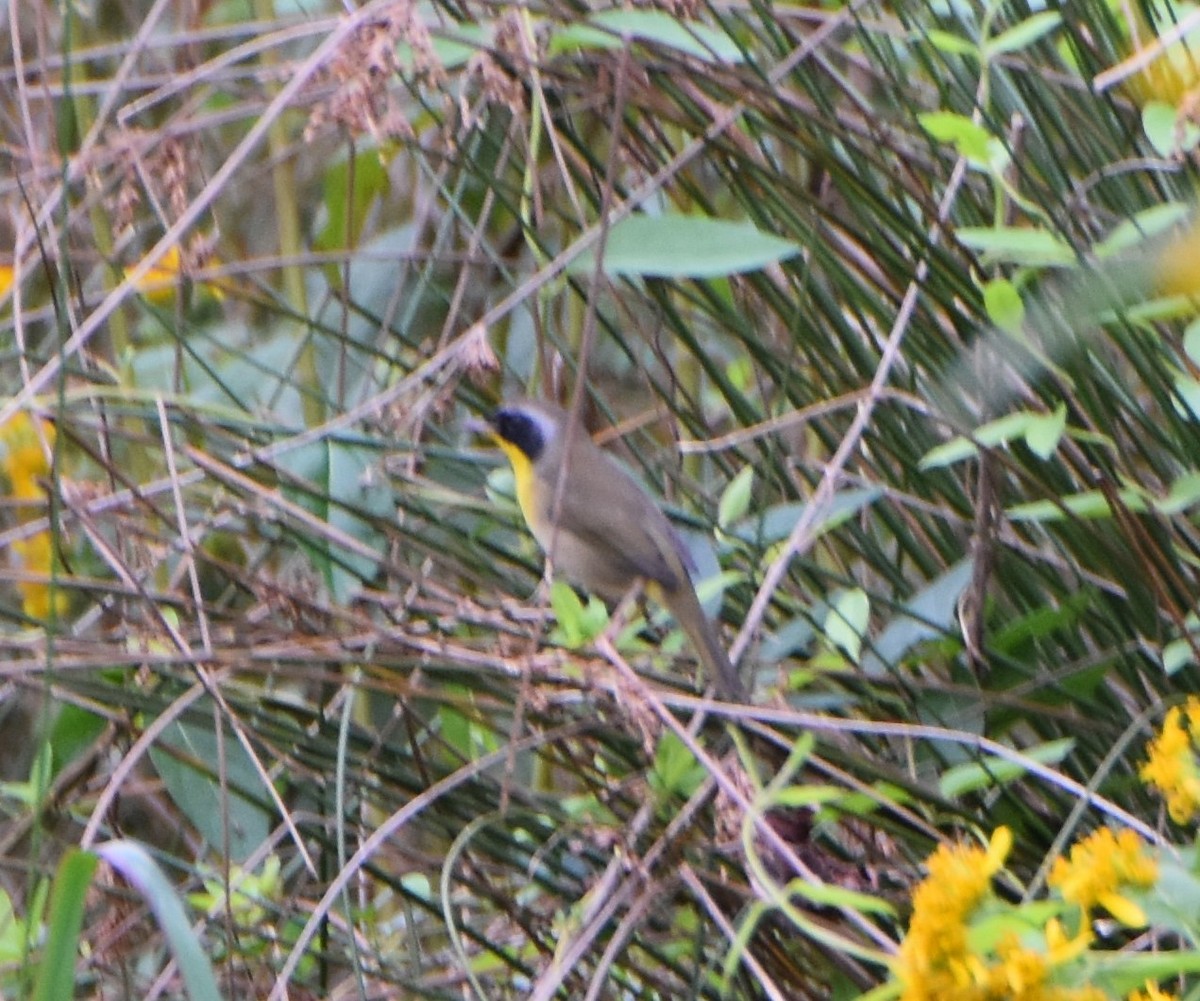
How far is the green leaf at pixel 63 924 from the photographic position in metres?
1.07

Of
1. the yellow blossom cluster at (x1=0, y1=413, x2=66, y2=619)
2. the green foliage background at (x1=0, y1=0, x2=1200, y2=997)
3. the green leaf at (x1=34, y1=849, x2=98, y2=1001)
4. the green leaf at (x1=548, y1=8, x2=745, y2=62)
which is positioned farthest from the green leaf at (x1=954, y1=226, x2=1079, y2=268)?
the yellow blossom cluster at (x1=0, y1=413, x2=66, y2=619)

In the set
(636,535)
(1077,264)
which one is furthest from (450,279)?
(1077,264)

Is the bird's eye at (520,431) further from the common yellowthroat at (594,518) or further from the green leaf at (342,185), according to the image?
the green leaf at (342,185)

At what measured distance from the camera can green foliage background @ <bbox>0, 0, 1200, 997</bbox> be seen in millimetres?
1566

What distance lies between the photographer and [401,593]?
2.03m

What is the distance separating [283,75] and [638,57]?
0.37 meters

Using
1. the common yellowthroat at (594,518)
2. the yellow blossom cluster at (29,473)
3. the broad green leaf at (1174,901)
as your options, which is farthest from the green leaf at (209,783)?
the broad green leaf at (1174,901)

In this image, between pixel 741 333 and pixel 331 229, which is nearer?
pixel 741 333

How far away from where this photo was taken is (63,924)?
42.4 inches

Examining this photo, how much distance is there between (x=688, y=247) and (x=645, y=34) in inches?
8.1

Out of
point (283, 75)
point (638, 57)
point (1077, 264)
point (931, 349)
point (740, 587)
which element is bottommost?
point (740, 587)

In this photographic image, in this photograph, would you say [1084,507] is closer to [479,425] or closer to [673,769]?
[673,769]

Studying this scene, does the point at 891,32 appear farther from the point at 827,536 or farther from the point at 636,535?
the point at 636,535

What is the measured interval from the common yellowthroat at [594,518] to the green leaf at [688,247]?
371 mm
